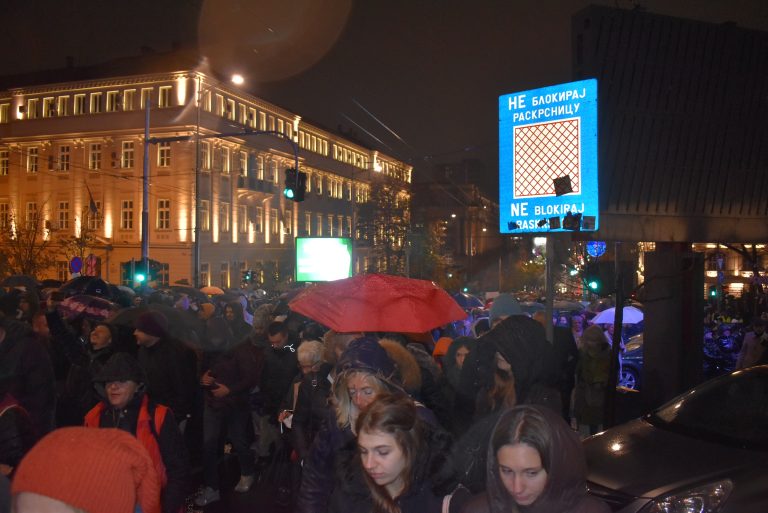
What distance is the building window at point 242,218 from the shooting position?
5631 centimetres

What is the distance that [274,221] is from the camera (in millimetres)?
61625

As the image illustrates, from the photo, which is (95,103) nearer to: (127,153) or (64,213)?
(127,153)

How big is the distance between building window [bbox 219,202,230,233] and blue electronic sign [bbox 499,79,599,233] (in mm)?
47068

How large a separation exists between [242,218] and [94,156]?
13129 millimetres

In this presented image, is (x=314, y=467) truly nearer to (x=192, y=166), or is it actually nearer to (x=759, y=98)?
(x=759, y=98)

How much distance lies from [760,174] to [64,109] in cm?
5670

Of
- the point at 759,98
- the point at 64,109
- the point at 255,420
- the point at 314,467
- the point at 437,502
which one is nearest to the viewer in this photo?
the point at 437,502

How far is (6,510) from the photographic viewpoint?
8.45 feet

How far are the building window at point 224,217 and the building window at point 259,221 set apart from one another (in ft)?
13.6

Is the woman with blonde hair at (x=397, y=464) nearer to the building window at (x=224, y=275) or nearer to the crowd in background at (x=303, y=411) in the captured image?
the crowd in background at (x=303, y=411)

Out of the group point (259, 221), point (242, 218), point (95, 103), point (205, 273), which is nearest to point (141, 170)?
point (95, 103)

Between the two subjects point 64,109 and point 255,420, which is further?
point 64,109

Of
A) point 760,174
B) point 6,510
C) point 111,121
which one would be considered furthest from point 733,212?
point 111,121

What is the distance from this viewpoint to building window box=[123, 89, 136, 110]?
52.2 m
